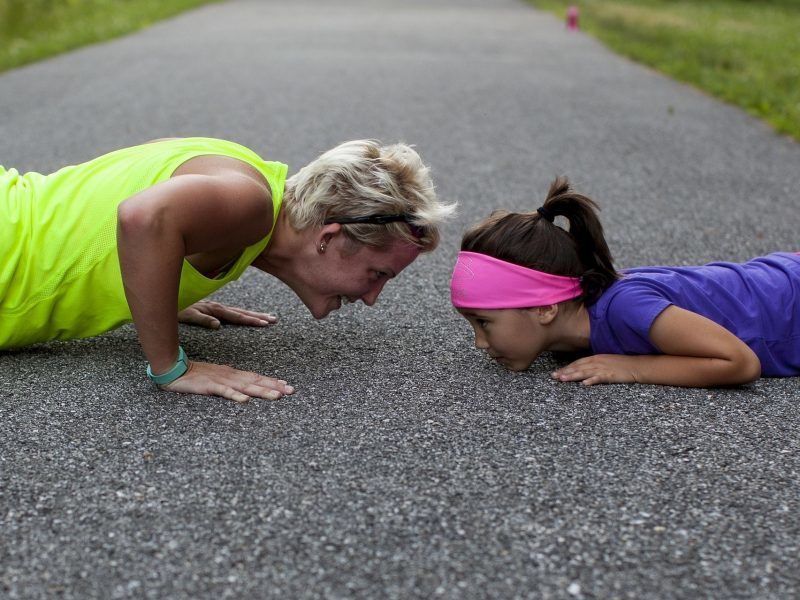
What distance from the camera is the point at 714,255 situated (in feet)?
14.9

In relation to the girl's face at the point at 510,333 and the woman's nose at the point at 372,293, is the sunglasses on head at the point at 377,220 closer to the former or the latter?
the woman's nose at the point at 372,293

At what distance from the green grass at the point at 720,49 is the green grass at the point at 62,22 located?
6.83m

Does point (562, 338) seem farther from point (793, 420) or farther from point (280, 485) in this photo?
point (280, 485)

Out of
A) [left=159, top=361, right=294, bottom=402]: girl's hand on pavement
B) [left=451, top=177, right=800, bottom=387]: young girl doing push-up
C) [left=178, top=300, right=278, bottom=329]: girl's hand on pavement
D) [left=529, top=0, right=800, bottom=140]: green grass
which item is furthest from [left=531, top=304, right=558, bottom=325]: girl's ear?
[left=529, top=0, right=800, bottom=140]: green grass

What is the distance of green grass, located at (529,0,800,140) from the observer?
28.8 feet

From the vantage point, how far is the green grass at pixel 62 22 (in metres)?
11.4

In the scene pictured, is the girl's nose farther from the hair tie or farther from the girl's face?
the hair tie

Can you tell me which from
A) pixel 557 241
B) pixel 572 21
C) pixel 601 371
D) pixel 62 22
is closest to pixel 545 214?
pixel 557 241

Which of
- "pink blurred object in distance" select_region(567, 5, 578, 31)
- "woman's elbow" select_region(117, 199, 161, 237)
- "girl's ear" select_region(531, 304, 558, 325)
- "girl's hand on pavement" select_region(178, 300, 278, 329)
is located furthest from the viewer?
"pink blurred object in distance" select_region(567, 5, 578, 31)

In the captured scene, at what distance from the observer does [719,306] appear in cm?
Answer: 316

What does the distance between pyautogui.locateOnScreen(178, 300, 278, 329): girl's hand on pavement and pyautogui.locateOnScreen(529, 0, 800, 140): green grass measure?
534 centimetres

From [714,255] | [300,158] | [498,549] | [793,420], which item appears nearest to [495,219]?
[793,420]

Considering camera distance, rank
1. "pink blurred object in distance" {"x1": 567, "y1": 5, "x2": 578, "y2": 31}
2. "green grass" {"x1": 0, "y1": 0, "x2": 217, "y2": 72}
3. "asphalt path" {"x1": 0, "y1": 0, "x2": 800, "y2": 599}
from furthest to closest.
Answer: "pink blurred object in distance" {"x1": 567, "y1": 5, "x2": 578, "y2": 31}
"green grass" {"x1": 0, "y1": 0, "x2": 217, "y2": 72}
"asphalt path" {"x1": 0, "y1": 0, "x2": 800, "y2": 599}

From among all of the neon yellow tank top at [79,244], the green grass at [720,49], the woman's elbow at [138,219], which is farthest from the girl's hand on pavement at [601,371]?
the green grass at [720,49]
